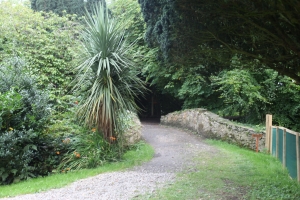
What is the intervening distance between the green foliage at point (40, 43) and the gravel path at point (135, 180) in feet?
19.5

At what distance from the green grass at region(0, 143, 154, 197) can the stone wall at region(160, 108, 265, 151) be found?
10.4ft

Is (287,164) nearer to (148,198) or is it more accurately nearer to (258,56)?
(258,56)

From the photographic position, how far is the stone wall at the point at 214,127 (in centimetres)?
980

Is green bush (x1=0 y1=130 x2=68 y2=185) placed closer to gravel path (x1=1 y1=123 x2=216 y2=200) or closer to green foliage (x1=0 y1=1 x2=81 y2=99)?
gravel path (x1=1 y1=123 x2=216 y2=200)

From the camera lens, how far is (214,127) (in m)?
11.7

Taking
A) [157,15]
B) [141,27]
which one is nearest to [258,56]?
[157,15]

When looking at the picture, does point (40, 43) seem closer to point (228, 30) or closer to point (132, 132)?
point (132, 132)

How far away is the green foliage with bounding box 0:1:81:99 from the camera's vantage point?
40.8 feet

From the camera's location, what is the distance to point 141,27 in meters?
17.2

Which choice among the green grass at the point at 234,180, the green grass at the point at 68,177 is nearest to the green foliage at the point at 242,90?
the green grass at the point at 234,180

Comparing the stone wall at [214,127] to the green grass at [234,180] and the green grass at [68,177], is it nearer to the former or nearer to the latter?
the green grass at [234,180]

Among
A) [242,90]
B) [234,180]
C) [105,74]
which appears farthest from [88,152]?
[242,90]

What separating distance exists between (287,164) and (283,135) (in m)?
0.73

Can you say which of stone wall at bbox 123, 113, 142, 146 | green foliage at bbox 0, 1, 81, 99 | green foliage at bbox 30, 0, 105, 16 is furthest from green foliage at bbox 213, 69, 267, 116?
green foliage at bbox 30, 0, 105, 16
